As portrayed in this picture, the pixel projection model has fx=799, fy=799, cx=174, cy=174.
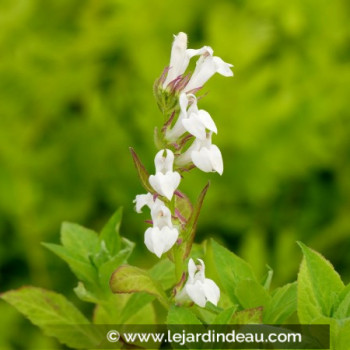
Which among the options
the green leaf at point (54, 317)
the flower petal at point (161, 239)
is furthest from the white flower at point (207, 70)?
the green leaf at point (54, 317)

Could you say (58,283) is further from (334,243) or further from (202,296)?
(202,296)

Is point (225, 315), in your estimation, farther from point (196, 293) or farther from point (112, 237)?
point (112, 237)

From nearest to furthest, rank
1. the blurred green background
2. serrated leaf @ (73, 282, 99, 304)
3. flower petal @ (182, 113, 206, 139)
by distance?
flower petal @ (182, 113, 206, 139)
serrated leaf @ (73, 282, 99, 304)
the blurred green background

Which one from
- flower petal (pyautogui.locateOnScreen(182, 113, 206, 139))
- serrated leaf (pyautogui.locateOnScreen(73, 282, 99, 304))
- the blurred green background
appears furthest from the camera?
the blurred green background

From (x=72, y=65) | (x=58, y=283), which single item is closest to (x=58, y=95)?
(x=72, y=65)

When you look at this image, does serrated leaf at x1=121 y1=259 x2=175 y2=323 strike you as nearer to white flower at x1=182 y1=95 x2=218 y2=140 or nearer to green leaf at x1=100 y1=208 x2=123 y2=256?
green leaf at x1=100 y1=208 x2=123 y2=256

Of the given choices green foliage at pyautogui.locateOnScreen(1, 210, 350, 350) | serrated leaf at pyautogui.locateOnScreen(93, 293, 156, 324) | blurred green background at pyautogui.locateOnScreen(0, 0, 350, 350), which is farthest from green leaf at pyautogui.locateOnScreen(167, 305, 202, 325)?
blurred green background at pyautogui.locateOnScreen(0, 0, 350, 350)

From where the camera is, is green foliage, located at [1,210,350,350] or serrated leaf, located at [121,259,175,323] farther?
serrated leaf, located at [121,259,175,323]
